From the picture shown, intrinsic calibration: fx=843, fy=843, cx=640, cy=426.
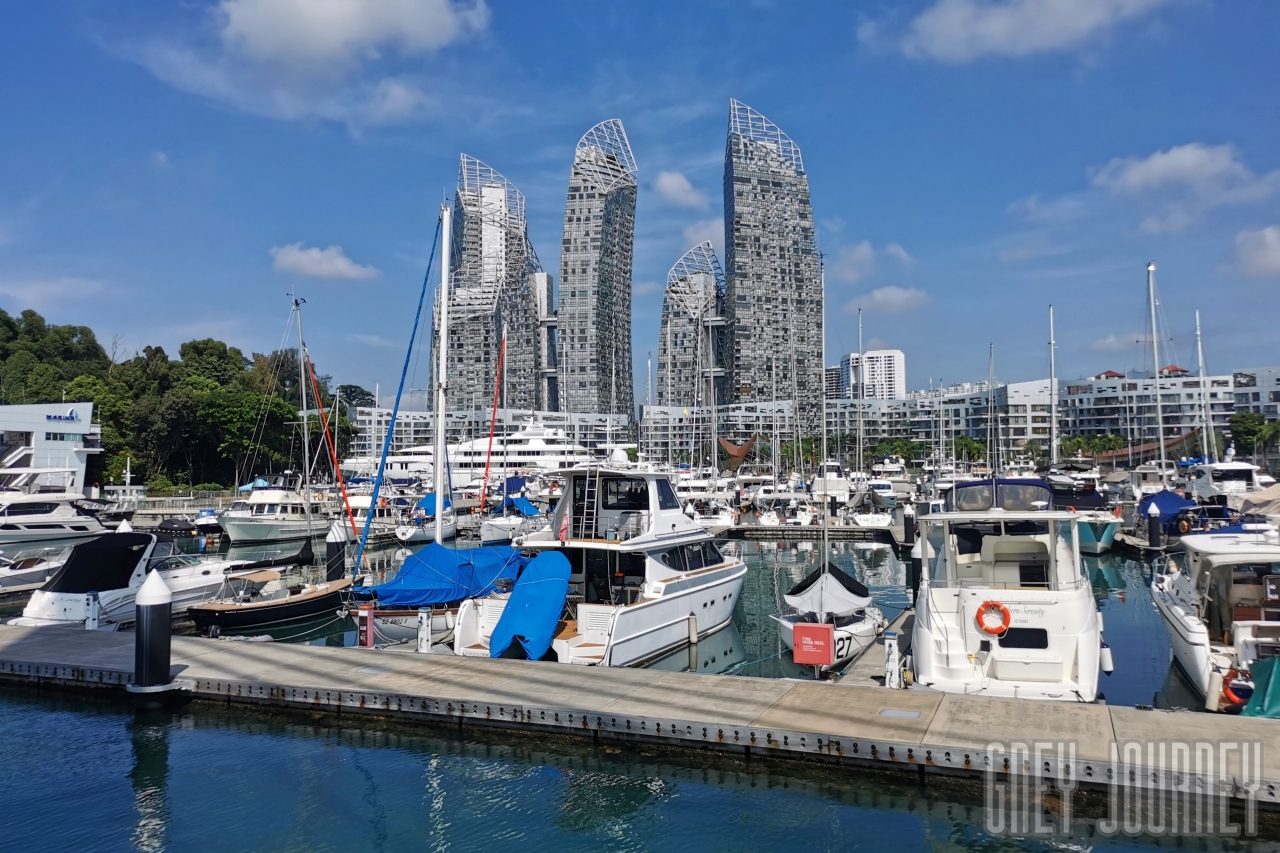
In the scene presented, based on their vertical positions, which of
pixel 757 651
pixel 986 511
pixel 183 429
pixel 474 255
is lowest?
pixel 757 651

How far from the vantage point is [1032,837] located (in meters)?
9.07

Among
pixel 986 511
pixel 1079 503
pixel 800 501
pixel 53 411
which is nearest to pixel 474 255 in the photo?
pixel 53 411

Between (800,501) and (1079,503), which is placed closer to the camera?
(1079,503)

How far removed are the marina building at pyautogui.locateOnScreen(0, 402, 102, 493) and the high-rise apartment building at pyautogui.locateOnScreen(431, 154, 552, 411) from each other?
219 feet

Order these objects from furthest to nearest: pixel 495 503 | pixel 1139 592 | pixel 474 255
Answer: pixel 474 255 < pixel 495 503 < pixel 1139 592

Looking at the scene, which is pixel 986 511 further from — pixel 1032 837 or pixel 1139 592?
pixel 1139 592

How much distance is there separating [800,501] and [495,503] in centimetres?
2044

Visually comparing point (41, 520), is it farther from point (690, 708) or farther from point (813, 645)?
point (690, 708)

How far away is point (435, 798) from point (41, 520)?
43.8 meters

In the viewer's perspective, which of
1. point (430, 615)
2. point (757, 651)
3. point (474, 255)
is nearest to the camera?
point (430, 615)

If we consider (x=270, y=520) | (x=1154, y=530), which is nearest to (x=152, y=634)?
(x=270, y=520)

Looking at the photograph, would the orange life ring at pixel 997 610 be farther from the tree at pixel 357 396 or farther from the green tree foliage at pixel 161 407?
the tree at pixel 357 396

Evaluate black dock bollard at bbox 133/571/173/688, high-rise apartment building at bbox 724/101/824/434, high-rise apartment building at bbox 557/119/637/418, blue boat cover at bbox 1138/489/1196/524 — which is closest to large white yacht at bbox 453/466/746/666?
black dock bollard at bbox 133/571/173/688

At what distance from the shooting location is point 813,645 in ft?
48.2
